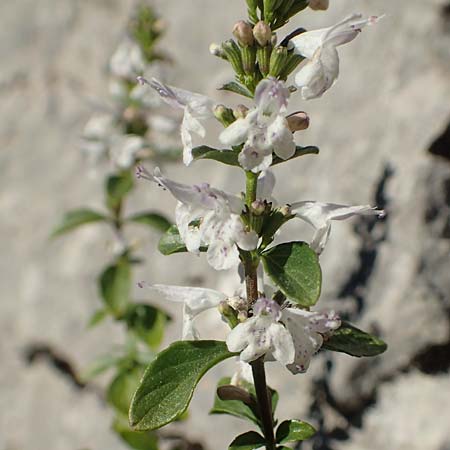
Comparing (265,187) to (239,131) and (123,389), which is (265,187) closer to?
(239,131)

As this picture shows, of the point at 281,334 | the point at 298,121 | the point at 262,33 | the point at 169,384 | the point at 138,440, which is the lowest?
the point at 138,440

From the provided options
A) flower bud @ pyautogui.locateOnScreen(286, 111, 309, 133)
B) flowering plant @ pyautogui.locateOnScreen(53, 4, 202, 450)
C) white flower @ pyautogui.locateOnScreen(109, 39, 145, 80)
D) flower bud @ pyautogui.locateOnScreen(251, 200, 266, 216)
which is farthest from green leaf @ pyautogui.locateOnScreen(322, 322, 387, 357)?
white flower @ pyautogui.locateOnScreen(109, 39, 145, 80)

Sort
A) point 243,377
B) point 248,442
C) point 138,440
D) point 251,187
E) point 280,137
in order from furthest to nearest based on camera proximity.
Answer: point 138,440, point 243,377, point 248,442, point 251,187, point 280,137

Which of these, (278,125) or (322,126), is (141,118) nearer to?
(322,126)

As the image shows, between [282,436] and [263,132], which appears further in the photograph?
[282,436]

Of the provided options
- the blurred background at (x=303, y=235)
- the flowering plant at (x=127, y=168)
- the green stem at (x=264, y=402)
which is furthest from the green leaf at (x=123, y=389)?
the green stem at (x=264, y=402)

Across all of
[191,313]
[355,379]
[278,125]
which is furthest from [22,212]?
[278,125]

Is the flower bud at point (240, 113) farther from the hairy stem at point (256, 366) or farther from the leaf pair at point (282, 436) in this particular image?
the leaf pair at point (282, 436)

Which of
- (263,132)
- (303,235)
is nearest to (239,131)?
(263,132)
